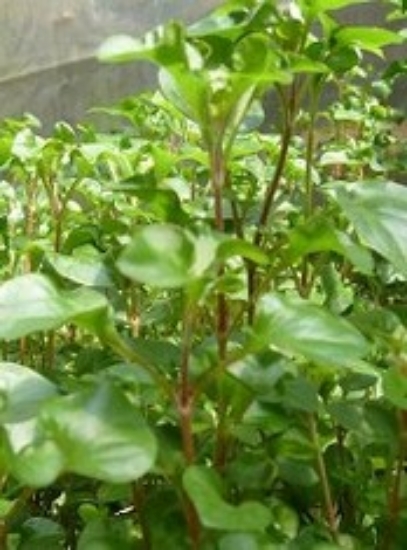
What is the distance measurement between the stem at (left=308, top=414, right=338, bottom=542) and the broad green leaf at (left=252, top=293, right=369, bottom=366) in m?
0.15

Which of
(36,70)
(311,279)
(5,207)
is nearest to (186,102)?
(311,279)

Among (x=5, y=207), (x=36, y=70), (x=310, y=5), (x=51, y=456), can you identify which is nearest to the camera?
(x=51, y=456)

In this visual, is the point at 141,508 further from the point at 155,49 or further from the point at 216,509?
the point at 155,49

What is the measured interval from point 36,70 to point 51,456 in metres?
3.69

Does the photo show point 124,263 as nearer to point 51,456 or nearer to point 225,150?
point 51,456

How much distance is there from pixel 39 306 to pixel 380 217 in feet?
0.70

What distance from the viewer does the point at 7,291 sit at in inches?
19.9

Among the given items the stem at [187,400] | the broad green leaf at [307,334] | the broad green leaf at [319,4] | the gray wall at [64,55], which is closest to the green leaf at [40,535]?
the stem at [187,400]

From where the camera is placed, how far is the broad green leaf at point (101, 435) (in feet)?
1.47

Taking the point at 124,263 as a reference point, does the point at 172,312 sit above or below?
below

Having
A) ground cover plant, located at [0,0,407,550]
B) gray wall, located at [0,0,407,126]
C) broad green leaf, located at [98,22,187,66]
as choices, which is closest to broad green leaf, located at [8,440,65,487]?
ground cover plant, located at [0,0,407,550]

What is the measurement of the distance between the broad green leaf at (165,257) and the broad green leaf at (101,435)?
6cm

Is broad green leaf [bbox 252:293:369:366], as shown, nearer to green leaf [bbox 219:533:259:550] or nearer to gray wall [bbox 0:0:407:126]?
green leaf [bbox 219:533:259:550]

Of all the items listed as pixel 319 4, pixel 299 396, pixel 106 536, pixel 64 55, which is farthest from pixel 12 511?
pixel 64 55
